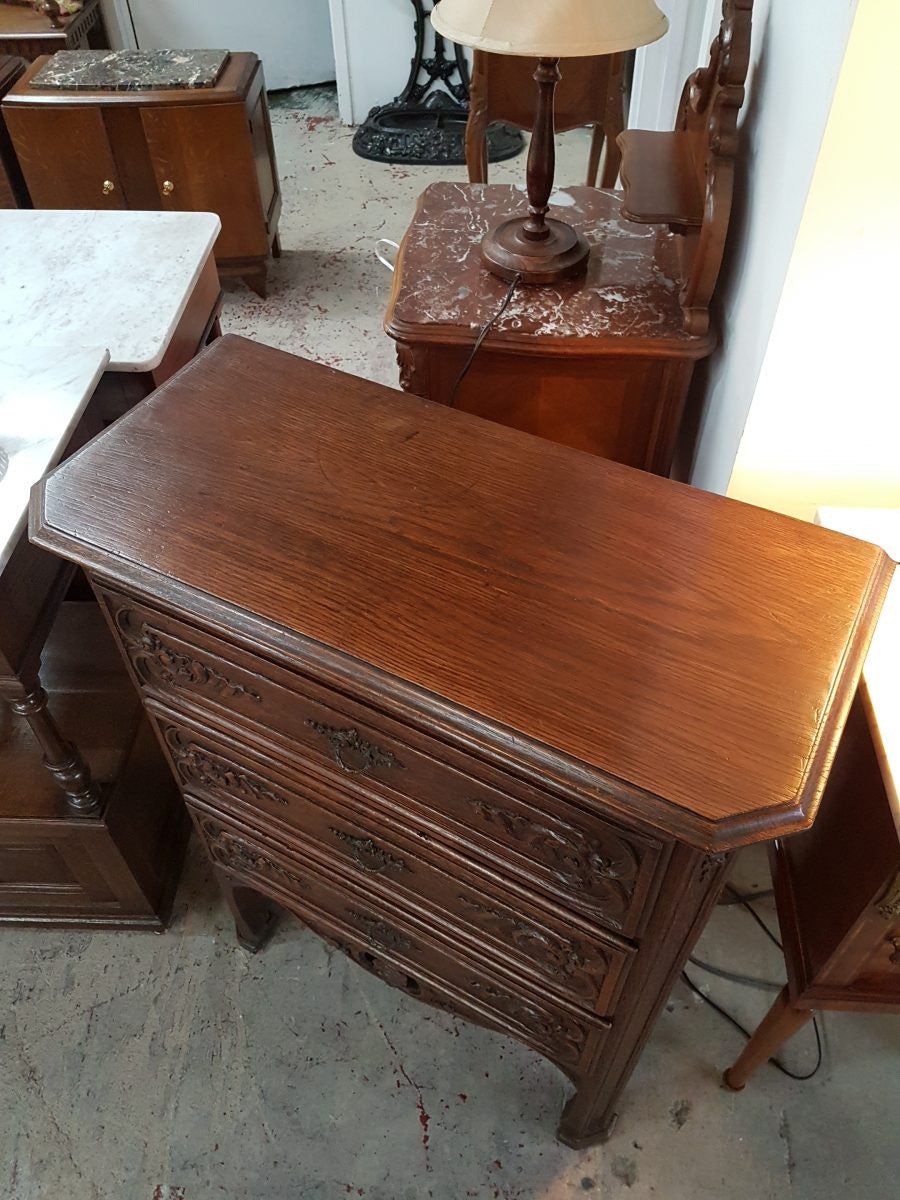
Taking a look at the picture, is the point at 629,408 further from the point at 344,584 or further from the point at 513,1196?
the point at 513,1196

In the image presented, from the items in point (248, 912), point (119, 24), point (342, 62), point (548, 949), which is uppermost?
point (548, 949)

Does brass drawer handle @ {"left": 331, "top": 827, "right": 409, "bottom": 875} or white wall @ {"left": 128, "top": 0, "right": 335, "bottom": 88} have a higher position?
brass drawer handle @ {"left": 331, "top": 827, "right": 409, "bottom": 875}

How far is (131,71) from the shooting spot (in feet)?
7.64

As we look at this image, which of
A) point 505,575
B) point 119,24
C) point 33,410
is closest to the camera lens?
point 505,575

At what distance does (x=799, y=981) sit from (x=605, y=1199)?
17.5 inches

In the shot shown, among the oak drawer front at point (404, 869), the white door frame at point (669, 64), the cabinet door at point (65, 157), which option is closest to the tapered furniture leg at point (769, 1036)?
the oak drawer front at point (404, 869)

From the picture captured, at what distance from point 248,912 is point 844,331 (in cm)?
115

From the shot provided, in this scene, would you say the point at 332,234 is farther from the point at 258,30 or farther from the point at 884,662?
the point at 884,662

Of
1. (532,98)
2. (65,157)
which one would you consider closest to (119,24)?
(65,157)

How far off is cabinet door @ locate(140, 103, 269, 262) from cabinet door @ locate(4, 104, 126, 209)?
0.13 m

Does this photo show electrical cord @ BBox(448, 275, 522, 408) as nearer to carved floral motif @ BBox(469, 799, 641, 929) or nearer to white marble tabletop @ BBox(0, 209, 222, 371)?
white marble tabletop @ BBox(0, 209, 222, 371)

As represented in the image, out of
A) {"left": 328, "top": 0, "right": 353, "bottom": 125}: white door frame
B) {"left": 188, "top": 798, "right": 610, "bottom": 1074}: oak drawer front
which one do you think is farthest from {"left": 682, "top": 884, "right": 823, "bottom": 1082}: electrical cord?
{"left": 328, "top": 0, "right": 353, "bottom": 125}: white door frame

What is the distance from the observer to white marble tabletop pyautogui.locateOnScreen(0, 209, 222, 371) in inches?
48.1

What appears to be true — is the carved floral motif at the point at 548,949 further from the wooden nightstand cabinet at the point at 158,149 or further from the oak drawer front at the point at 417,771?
the wooden nightstand cabinet at the point at 158,149
